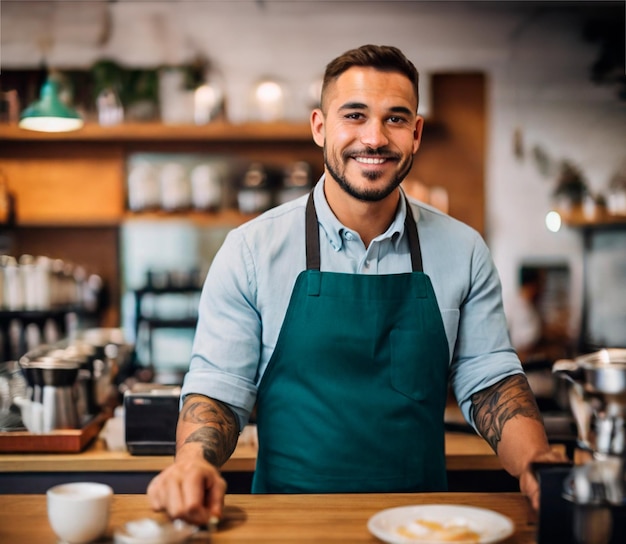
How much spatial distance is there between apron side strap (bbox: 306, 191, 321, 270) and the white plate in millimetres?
707

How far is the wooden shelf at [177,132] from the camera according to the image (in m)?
5.09

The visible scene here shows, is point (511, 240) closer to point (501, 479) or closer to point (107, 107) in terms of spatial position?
point (107, 107)

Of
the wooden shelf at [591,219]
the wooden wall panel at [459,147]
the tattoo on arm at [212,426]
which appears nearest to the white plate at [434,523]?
the tattoo on arm at [212,426]

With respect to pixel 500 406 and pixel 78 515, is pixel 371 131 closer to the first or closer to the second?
pixel 500 406

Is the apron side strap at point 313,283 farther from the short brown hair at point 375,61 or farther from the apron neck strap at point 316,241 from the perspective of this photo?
the short brown hair at point 375,61

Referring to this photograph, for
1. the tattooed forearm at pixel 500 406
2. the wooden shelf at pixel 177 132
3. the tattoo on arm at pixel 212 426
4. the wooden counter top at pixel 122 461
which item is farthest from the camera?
the wooden shelf at pixel 177 132

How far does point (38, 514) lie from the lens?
1529 millimetres

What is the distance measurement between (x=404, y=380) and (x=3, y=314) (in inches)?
122

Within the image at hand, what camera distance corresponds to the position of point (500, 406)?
183 cm

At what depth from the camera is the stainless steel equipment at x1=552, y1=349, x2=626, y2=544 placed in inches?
48.0

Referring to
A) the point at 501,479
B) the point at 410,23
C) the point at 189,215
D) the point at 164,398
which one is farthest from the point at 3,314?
the point at 410,23

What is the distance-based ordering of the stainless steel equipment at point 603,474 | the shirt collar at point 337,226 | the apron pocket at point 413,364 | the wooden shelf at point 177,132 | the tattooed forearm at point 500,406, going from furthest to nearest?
the wooden shelf at point 177,132, the shirt collar at point 337,226, the apron pocket at point 413,364, the tattooed forearm at point 500,406, the stainless steel equipment at point 603,474

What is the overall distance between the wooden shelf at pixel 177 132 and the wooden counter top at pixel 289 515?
3.72 meters

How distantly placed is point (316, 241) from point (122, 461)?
960 millimetres
